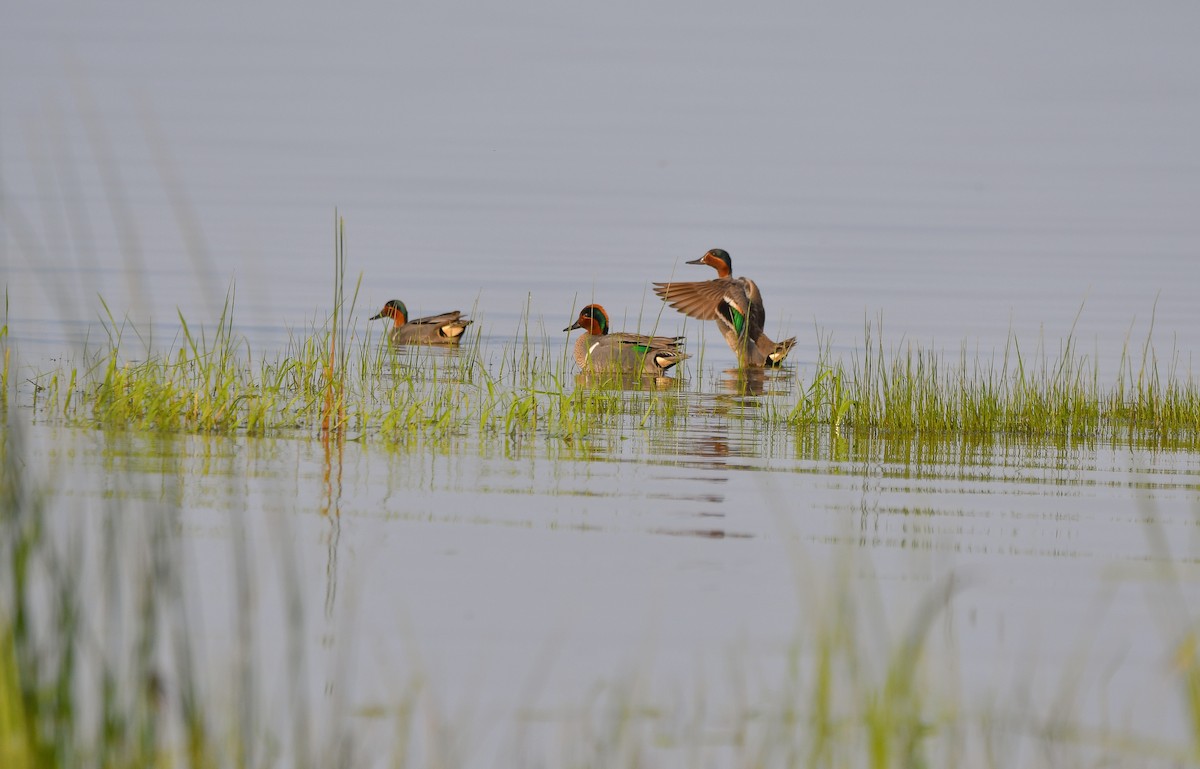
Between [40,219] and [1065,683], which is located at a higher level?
[40,219]

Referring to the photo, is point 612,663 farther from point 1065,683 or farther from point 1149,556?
point 1149,556

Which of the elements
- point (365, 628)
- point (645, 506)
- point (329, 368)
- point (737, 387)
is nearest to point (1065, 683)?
point (365, 628)

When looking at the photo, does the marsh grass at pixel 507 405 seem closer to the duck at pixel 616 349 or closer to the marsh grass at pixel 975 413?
the marsh grass at pixel 975 413

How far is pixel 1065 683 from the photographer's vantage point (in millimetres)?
4281

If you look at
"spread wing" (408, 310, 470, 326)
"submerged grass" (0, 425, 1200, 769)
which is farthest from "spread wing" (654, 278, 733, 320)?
"submerged grass" (0, 425, 1200, 769)

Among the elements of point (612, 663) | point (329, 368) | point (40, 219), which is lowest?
point (612, 663)

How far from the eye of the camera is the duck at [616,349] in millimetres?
15078

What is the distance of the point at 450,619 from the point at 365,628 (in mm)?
303

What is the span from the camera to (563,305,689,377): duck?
594 inches

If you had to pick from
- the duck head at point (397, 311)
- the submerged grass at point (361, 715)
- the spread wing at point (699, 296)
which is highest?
the spread wing at point (699, 296)

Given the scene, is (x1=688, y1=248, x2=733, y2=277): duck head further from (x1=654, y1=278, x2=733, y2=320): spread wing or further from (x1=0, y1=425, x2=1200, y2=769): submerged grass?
(x1=0, y1=425, x2=1200, y2=769): submerged grass

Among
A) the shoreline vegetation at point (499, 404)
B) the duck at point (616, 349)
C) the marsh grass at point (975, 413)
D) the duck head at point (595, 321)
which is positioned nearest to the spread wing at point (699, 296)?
the duck head at point (595, 321)

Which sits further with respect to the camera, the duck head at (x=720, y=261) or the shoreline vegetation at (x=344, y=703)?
the duck head at (x=720, y=261)

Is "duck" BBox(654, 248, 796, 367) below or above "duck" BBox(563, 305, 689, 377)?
above
